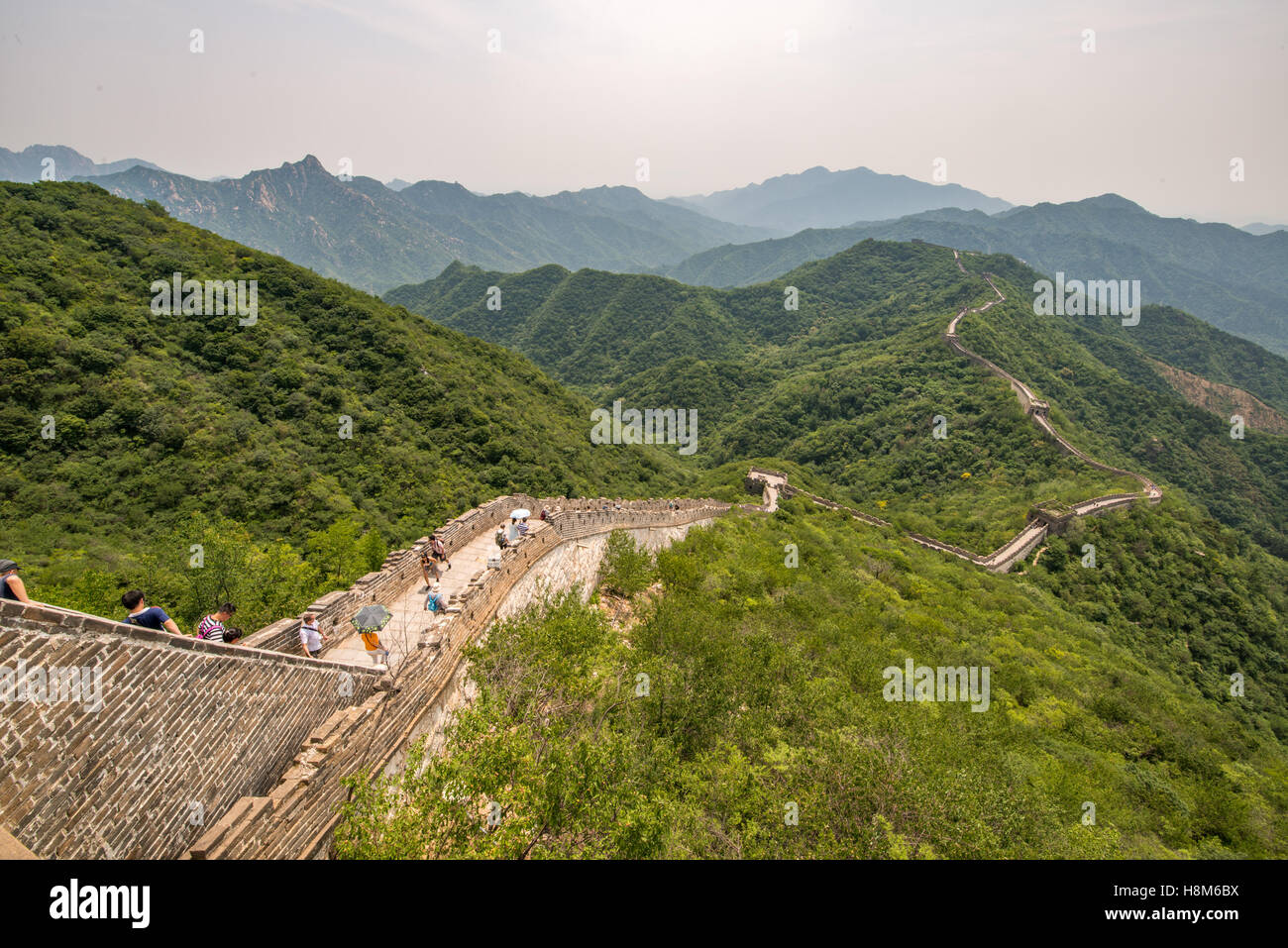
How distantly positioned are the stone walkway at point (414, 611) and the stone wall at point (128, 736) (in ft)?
8.17

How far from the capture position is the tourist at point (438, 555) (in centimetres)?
1455

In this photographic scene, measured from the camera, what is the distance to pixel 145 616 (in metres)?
6.69

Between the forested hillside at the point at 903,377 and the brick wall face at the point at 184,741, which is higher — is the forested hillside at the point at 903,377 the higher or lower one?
the higher one

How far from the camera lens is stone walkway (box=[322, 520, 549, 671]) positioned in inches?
407

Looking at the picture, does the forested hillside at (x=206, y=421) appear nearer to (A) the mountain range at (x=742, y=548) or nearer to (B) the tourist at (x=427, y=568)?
(A) the mountain range at (x=742, y=548)

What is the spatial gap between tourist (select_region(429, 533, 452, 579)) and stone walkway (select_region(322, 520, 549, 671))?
184 mm

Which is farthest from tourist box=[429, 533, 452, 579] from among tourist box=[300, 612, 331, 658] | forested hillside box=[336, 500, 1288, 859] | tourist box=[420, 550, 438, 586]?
tourist box=[300, 612, 331, 658]

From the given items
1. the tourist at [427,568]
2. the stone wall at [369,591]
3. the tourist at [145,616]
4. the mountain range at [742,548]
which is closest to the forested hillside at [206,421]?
the mountain range at [742,548]

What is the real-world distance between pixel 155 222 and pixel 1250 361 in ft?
609

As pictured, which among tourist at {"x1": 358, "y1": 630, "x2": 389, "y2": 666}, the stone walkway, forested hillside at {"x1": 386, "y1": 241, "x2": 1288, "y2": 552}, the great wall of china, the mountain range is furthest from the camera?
forested hillside at {"x1": 386, "y1": 241, "x2": 1288, "y2": 552}

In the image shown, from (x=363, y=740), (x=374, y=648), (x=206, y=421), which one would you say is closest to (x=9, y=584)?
(x=363, y=740)

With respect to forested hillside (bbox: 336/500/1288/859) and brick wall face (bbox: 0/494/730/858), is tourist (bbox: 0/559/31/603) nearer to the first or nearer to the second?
brick wall face (bbox: 0/494/730/858)
